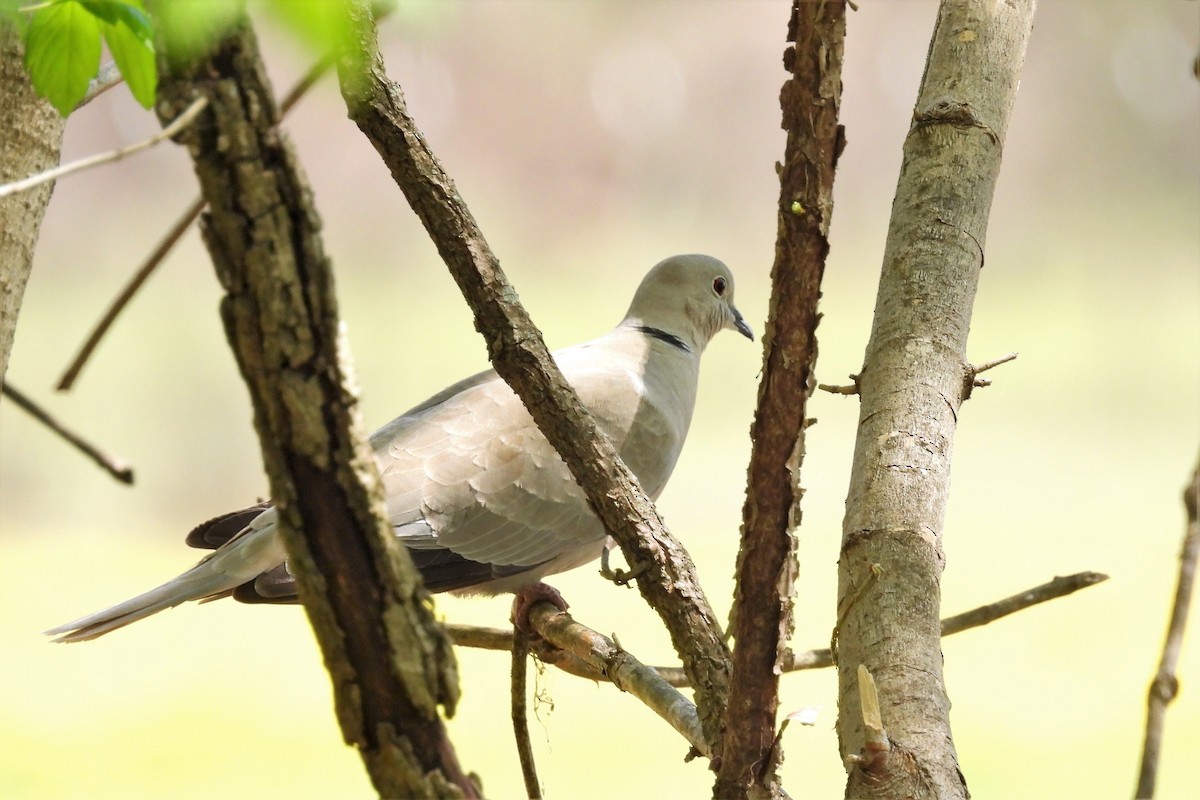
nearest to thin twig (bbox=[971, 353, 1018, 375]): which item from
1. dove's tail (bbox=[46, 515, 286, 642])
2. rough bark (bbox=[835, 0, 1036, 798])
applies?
rough bark (bbox=[835, 0, 1036, 798])

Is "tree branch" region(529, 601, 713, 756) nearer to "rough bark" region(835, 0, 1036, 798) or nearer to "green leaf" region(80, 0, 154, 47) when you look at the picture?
"rough bark" region(835, 0, 1036, 798)

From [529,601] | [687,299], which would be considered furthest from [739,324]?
[529,601]

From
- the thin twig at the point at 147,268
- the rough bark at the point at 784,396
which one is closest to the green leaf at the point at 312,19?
the thin twig at the point at 147,268

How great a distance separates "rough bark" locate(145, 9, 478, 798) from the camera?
43 cm

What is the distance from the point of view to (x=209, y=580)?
1517 mm

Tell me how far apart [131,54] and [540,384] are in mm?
→ 538

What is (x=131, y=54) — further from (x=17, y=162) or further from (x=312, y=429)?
(x=17, y=162)

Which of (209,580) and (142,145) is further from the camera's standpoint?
(209,580)

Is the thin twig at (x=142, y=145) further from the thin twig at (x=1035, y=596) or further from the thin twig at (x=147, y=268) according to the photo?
the thin twig at (x=1035, y=596)

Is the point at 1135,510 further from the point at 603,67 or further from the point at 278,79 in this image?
the point at 278,79

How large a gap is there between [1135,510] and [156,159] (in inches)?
140

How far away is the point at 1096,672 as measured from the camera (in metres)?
3.20

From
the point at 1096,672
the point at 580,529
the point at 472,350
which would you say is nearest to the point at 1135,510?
the point at 1096,672

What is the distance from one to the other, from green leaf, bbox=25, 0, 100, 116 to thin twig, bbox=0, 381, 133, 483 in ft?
0.60
